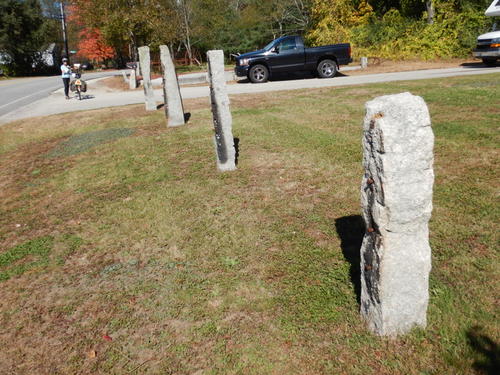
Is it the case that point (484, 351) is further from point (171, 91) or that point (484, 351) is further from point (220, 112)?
point (171, 91)

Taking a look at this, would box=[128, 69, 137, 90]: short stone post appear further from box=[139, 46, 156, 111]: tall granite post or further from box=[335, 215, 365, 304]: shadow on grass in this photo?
box=[335, 215, 365, 304]: shadow on grass

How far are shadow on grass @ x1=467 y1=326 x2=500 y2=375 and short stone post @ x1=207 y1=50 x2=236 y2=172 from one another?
433cm

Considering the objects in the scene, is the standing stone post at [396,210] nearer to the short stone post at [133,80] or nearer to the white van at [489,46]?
the white van at [489,46]

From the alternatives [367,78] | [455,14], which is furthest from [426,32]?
[367,78]

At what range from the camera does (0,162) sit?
8.44m

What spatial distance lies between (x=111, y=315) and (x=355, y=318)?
2053mm

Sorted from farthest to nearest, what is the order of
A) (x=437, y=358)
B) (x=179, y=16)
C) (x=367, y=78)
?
(x=179, y=16)
(x=367, y=78)
(x=437, y=358)

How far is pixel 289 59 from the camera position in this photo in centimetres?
1719

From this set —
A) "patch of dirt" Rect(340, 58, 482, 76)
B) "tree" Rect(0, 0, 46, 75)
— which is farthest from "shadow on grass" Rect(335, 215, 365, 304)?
"tree" Rect(0, 0, 46, 75)

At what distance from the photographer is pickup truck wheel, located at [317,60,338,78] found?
57.4 ft

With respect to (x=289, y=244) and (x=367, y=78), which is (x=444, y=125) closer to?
(x=289, y=244)

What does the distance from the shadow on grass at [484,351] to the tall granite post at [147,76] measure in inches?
433

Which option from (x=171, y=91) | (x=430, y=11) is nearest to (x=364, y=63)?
(x=430, y=11)

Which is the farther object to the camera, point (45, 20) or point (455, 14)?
point (45, 20)
